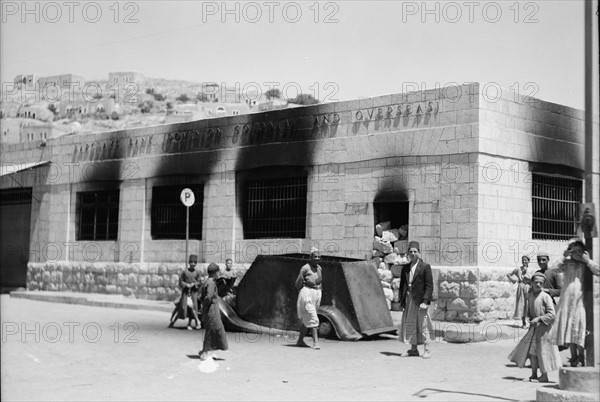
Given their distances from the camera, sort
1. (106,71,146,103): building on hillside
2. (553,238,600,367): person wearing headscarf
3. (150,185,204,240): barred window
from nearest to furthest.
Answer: (553,238,600,367): person wearing headscarf, (150,185,204,240): barred window, (106,71,146,103): building on hillside

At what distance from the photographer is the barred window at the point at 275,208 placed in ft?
69.7

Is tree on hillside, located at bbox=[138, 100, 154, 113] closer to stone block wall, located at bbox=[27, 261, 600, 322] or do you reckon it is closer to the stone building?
stone block wall, located at bbox=[27, 261, 600, 322]

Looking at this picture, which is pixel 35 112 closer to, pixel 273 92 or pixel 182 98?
pixel 273 92

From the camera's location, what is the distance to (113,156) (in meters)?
25.8

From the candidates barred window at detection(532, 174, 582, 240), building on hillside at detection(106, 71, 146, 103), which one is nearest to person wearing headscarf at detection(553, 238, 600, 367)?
barred window at detection(532, 174, 582, 240)

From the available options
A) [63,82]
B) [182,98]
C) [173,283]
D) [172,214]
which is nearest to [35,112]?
[63,82]

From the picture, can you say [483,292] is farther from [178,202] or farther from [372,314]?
[178,202]

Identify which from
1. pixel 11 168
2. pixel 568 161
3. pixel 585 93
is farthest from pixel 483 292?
pixel 11 168

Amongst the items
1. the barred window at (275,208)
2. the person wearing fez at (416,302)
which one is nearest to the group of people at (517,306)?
the person wearing fez at (416,302)

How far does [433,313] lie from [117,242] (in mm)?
11316

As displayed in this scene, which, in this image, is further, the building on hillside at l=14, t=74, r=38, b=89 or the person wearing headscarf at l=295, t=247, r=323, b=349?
the building on hillside at l=14, t=74, r=38, b=89

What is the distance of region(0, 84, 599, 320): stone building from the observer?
58.7 ft

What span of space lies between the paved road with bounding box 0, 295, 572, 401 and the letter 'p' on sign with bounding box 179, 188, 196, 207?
497cm

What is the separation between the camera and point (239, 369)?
11.8m
